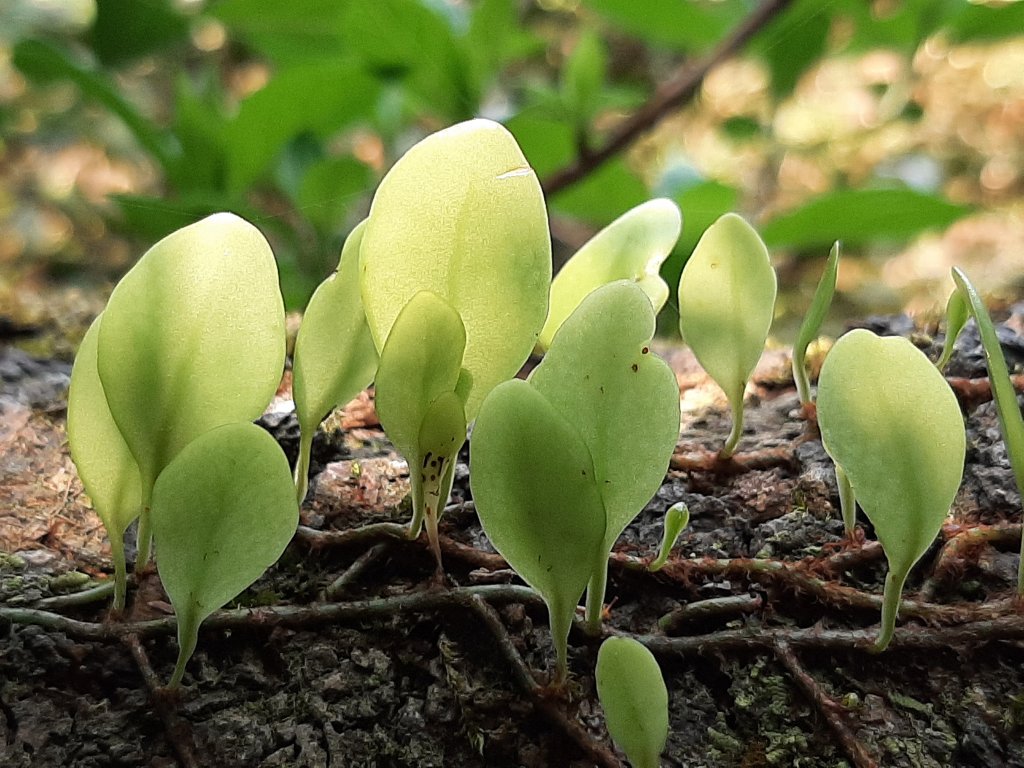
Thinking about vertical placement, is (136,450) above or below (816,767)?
above

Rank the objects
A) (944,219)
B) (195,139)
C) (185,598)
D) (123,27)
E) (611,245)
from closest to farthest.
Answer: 1. (185,598)
2. (611,245)
3. (944,219)
4. (195,139)
5. (123,27)

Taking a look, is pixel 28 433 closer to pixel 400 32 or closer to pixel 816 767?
pixel 816 767

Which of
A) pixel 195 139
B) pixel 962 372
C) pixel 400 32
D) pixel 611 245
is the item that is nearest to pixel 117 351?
pixel 611 245

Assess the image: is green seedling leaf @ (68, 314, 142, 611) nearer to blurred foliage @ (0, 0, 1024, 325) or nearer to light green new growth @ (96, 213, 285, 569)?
light green new growth @ (96, 213, 285, 569)

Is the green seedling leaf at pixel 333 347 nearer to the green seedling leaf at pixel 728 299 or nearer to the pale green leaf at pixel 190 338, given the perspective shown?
the pale green leaf at pixel 190 338

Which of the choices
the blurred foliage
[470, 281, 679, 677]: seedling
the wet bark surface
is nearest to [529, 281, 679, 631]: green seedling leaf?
[470, 281, 679, 677]: seedling

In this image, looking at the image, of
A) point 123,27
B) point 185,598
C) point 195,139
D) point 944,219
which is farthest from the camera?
point 123,27

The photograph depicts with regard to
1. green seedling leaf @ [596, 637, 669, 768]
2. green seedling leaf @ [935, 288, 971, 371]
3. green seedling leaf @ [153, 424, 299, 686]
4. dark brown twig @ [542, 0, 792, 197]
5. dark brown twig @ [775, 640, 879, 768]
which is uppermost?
dark brown twig @ [542, 0, 792, 197]

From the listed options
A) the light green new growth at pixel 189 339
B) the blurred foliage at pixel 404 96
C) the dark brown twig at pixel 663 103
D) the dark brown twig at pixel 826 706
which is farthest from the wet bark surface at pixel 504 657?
the dark brown twig at pixel 663 103
